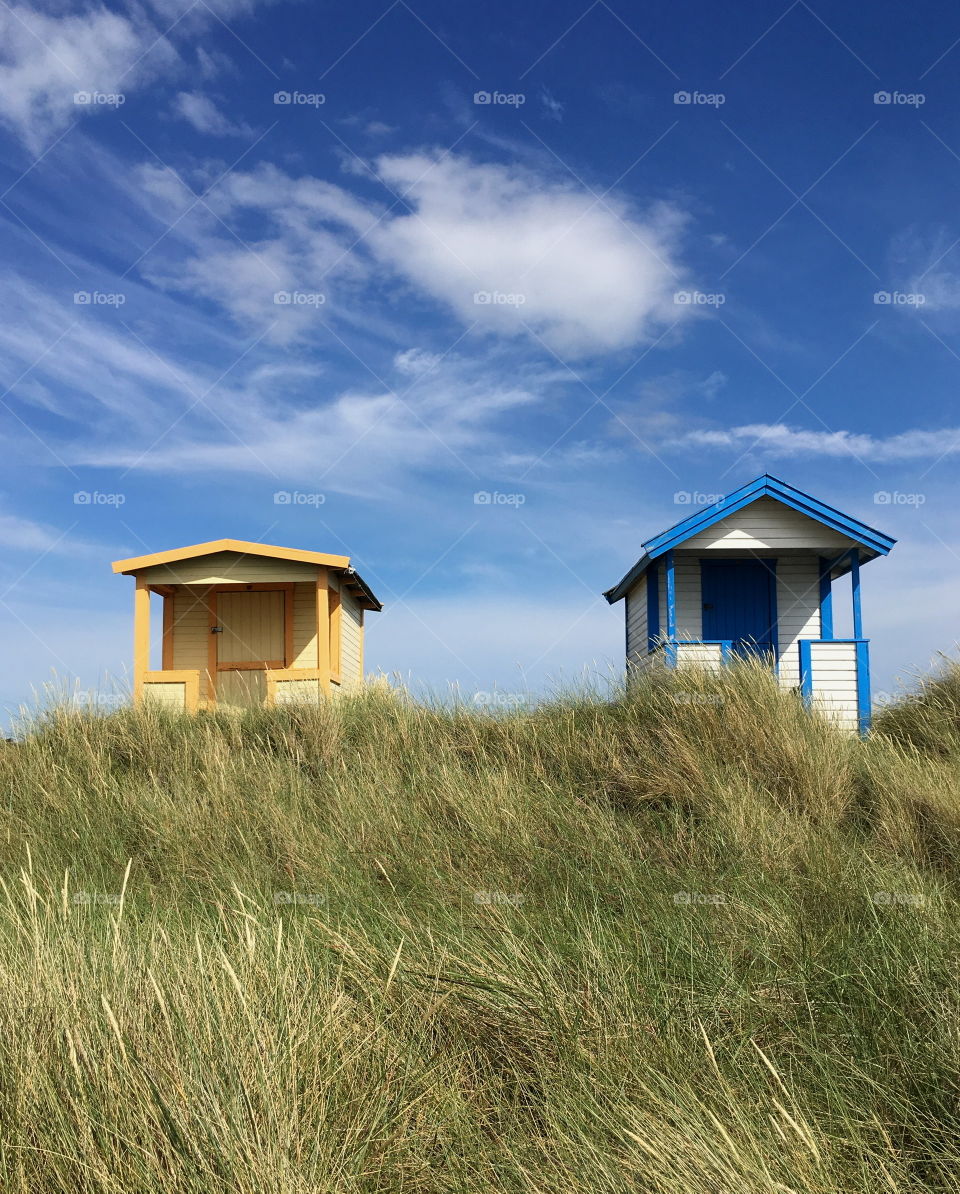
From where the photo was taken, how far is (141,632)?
1808 cm

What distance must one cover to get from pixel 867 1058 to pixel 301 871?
4541 millimetres

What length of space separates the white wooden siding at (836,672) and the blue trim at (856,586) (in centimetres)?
52

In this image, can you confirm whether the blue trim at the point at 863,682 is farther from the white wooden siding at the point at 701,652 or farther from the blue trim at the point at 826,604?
the white wooden siding at the point at 701,652

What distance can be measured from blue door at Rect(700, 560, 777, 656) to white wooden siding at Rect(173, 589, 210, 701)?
36.3ft

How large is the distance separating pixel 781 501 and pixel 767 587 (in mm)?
2137

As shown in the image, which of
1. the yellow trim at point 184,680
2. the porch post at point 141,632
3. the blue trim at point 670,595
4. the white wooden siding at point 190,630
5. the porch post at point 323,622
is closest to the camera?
the blue trim at point 670,595

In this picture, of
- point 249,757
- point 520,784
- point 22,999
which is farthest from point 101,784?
A: point 22,999

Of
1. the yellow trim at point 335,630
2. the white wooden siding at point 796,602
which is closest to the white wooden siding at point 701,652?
the white wooden siding at point 796,602

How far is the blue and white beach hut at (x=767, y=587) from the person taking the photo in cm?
1633

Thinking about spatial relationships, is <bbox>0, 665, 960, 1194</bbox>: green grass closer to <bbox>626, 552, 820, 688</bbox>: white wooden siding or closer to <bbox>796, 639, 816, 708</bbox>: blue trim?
<bbox>796, 639, 816, 708</bbox>: blue trim

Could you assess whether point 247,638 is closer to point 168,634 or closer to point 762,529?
point 168,634

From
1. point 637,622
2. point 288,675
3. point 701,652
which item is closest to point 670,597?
point 701,652

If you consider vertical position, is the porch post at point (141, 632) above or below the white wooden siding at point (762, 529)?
below

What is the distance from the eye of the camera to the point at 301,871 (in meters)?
7.09
